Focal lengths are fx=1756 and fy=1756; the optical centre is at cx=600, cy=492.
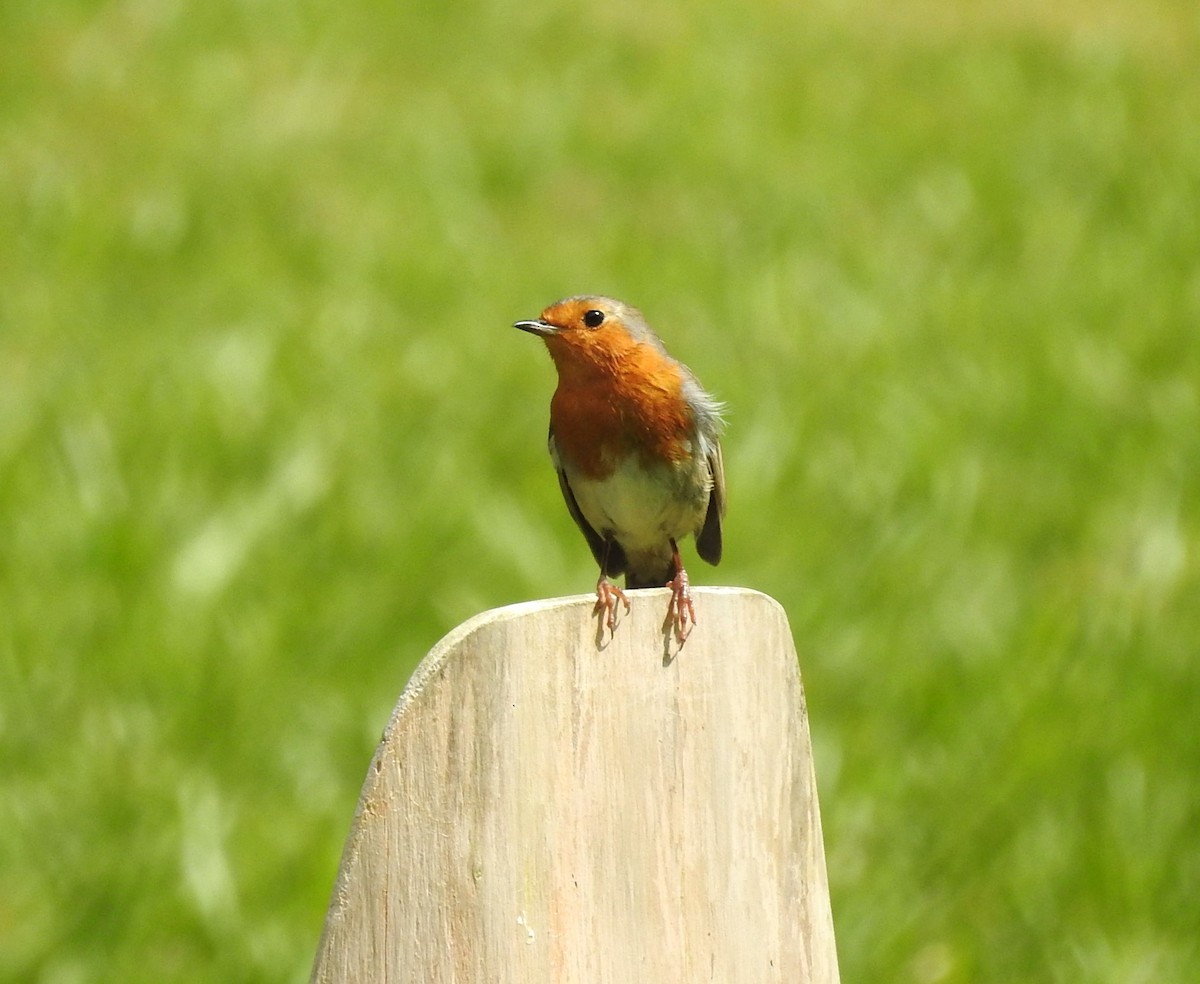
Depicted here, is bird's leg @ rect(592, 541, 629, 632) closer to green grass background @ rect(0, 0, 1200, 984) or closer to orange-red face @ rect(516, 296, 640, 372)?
orange-red face @ rect(516, 296, 640, 372)

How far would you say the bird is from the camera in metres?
3.48

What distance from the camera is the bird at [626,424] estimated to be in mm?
3480

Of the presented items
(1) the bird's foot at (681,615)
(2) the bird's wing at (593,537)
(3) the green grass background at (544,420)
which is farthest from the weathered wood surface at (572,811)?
(3) the green grass background at (544,420)

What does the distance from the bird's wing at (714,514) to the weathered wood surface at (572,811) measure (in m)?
1.42

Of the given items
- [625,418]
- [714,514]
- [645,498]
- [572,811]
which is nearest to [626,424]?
[625,418]

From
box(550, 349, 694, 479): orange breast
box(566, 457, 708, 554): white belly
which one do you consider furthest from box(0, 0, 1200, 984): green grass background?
box(550, 349, 694, 479): orange breast

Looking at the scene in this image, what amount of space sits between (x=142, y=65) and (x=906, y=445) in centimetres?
509

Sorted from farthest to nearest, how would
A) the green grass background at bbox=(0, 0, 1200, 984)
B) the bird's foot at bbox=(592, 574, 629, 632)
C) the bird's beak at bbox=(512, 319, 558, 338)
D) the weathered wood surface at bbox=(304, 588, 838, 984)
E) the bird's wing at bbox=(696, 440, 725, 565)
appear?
the green grass background at bbox=(0, 0, 1200, 984) → the bird's wing at bbox=(696, 440, 725, 565) → the bird's beak at bbox=(512, 319, 558, 338) → the bird's foot at bbox=(592, 574, 629, 632) → the weathered wood surface at bbox=(304, 588, 838, 984)

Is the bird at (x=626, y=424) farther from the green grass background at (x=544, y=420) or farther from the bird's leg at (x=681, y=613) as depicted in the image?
the green grass background at (x=544, y=420)

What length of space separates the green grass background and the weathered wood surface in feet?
8.10

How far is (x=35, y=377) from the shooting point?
674 centimetres

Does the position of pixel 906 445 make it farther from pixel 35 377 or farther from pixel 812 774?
pixel 812 774

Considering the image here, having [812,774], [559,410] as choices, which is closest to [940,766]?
[559,410]

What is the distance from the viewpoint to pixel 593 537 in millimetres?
3982
